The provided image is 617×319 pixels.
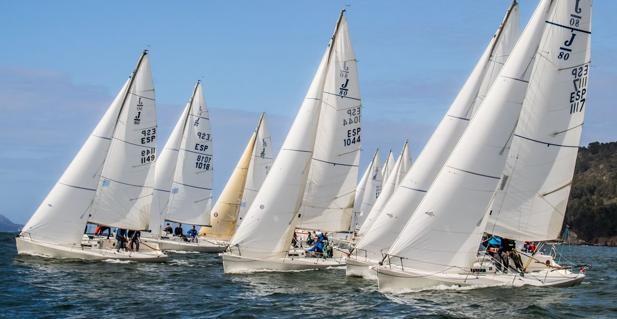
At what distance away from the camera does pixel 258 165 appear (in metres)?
49.3

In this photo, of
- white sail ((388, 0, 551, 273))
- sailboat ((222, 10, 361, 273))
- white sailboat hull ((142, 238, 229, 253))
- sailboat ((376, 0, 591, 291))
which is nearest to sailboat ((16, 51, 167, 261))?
sailboat ((222, 10, 361, 273))

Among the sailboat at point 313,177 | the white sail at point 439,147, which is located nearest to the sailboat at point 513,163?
the white sail at point 439,147

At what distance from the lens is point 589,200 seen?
13812 cm

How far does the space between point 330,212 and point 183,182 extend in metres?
15.4

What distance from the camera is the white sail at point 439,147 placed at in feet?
94.0

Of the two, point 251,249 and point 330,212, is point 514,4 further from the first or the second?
point 251,249

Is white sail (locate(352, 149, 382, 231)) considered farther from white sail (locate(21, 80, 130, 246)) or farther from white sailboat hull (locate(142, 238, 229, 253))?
white sail (locate(21, 80, 130, 246))

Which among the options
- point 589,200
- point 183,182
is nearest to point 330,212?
point 183,182

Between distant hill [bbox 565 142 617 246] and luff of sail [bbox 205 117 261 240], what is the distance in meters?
97.3

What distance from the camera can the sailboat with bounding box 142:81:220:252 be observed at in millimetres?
45562

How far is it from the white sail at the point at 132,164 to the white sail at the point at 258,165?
12610 millimetres

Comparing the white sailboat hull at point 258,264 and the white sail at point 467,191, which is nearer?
the white sail at point 467,191

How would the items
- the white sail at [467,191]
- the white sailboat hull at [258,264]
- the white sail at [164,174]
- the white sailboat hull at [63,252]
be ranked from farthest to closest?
the white sail at [164,174] < the white sailboat hull at [63,252] < the white sailboat hull at [258,264] < the white sail at [467,191]

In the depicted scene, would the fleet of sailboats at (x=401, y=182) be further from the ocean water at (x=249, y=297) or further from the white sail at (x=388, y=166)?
the white sail at (x=388, y=166)
